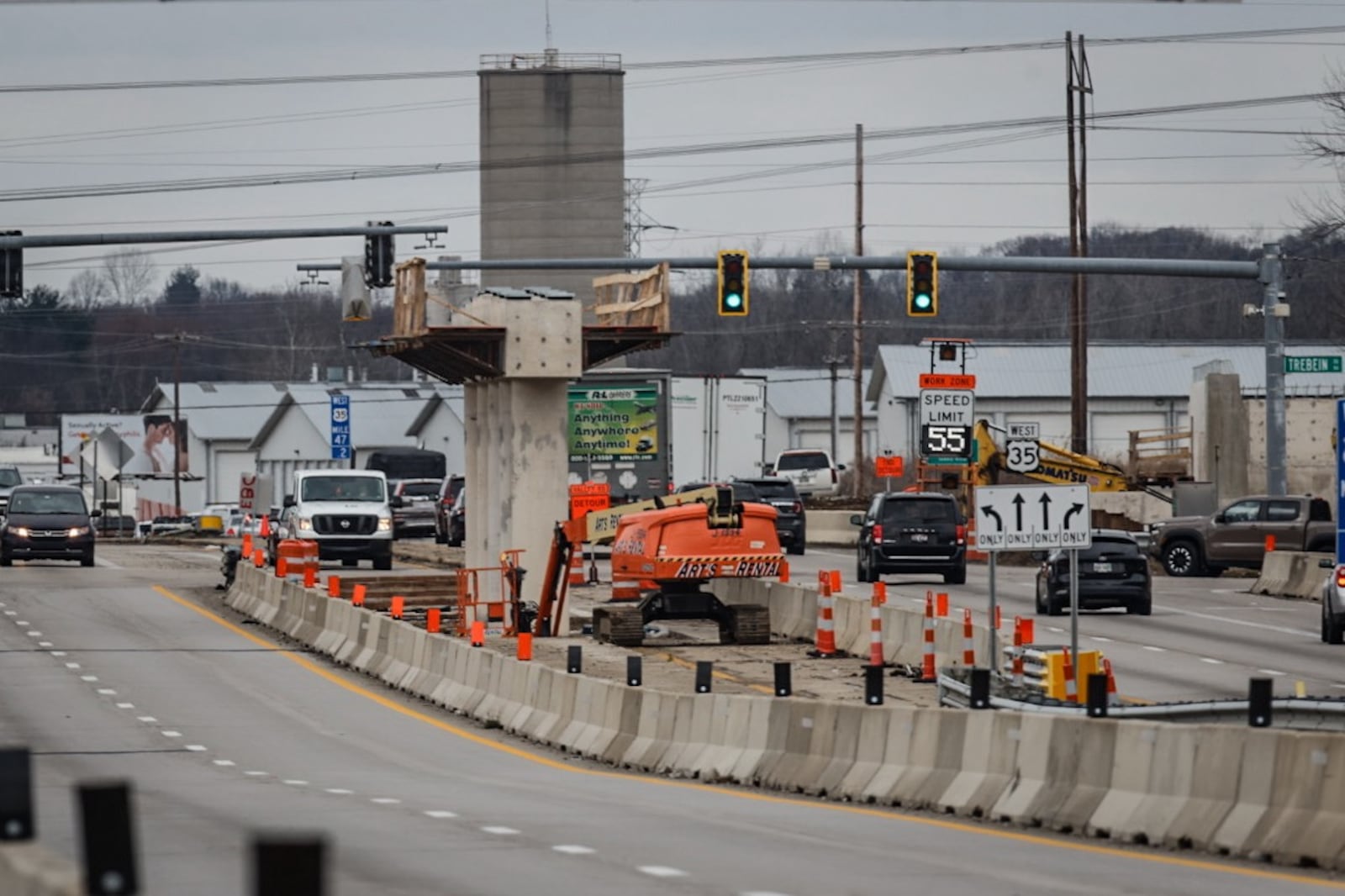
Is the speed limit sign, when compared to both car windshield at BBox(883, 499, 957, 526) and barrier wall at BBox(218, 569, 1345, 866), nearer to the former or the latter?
car windshield at BBox(883, 499, 957, 526)

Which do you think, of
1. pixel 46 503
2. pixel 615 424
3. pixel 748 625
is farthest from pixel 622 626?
pixel 46 503

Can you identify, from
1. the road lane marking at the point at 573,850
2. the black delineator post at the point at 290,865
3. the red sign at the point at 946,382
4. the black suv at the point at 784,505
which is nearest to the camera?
the black delineator post at the point at 290,865

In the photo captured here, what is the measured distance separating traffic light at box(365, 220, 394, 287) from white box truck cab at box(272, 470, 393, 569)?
1151 centimetres

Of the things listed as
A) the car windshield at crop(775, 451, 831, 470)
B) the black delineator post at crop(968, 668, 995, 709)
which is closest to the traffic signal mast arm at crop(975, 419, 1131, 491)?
the car windshield at crop(775, 451, 831, 470)

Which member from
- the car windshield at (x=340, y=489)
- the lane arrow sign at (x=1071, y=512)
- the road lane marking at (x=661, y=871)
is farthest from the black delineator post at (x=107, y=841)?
the car windshield at (x=340, y=489)

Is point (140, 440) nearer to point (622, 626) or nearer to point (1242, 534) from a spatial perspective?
point (1242, 534)

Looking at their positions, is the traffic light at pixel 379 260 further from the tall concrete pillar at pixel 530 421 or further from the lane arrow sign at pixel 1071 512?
the lane arrow sign at pixel 1071 512

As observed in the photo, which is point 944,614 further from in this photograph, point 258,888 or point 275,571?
point 258,888

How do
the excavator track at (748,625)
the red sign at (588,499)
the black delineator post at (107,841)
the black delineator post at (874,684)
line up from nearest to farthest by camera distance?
the black delineator post at (107,841), the black delineator post at (874,684), the excavator track at (748,625), the red sign at (588,499)

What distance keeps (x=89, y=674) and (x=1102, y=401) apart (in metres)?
77.0

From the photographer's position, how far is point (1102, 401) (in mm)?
101500

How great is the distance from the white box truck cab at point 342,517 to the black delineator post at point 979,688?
108 ft

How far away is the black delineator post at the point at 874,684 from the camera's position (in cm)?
1859

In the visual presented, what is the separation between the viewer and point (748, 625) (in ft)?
109
